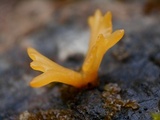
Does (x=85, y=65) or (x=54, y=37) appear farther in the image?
(x=54, y=37)

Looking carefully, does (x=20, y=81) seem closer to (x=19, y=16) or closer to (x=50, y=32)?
(x=50, y=32)

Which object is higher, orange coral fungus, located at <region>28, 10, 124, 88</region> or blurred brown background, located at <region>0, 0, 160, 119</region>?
blurred brown background, located at <region>0, 0, 160, 119</region>

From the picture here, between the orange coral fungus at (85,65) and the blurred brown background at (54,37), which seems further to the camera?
the blurred brown background at (54,37)

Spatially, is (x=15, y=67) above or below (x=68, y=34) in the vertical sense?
below

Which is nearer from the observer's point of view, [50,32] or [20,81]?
[20,81]

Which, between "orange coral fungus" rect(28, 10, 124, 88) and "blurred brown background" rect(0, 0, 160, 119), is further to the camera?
"blurred brown background" rect(0, 0, 160, 119)

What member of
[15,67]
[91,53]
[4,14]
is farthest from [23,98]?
[4,14]

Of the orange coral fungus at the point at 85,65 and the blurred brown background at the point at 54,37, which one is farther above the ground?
the blurred brown background at the point at 54,37

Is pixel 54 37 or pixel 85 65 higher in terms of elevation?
pixel 54 37
